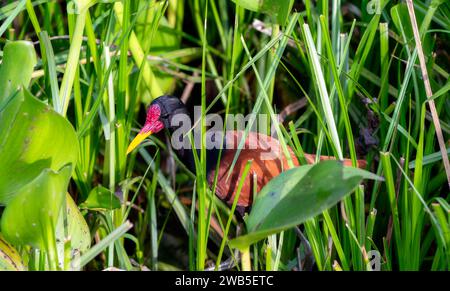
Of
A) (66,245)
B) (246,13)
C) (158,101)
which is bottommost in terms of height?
(66,245)

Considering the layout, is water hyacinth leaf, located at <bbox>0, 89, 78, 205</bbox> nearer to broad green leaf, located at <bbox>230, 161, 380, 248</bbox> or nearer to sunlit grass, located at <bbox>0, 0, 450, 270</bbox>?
sunlit grass, located at <bbox>0, 0, 450, 270</bbox>

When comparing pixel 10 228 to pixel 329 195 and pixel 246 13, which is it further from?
pixel 246 13

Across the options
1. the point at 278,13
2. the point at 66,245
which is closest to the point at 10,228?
the point at 66,245

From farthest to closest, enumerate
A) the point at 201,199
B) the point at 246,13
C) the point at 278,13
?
the point at 246,13 < the point at 278,13 < the point at 201,199

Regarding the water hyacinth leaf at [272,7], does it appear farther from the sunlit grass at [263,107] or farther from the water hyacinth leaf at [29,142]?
the water hyacinth leaf at [29,142]

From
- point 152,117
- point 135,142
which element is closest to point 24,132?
point 135,142

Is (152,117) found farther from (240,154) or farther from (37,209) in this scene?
(37,209)

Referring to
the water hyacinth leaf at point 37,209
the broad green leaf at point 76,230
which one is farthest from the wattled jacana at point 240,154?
the water hyacinth leaf at point 37,209

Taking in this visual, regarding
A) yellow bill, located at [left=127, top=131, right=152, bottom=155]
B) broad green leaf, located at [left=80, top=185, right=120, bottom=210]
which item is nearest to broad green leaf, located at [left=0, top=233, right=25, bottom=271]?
broad green leaf, located at [left=80, top=185, right=120, bottom=210]
